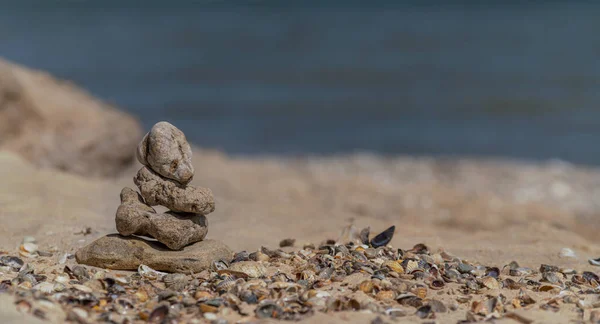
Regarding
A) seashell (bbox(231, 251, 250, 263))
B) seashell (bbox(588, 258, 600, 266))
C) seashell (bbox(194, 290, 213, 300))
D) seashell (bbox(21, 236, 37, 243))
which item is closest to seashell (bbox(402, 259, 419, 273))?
seashell (bbox(231, 251, 250, 263))

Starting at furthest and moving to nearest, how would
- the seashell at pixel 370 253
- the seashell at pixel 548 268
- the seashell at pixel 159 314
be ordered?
1. the seashell at pixel 548 268
2. the seashell at pixel 370 253
3. the seashell at pixel 159 314

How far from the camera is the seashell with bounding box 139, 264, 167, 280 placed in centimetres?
380

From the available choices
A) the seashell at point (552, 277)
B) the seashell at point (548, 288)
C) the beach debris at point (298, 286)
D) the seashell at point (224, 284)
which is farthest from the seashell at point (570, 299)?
the seashell at point (224, 284)

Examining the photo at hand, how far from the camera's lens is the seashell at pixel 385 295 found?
3.40 metres

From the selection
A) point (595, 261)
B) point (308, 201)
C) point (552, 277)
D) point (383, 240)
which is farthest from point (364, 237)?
point (308, 201)

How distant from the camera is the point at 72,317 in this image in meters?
2.96

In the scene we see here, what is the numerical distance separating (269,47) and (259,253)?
24.3m

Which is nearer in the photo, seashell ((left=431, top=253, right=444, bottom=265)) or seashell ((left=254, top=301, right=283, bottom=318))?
seashell ((left=254, top=301, right=283, bottom=318))

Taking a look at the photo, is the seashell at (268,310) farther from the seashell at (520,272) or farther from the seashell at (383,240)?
the seashell at (520,272)

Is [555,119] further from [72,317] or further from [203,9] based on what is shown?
[203,9]

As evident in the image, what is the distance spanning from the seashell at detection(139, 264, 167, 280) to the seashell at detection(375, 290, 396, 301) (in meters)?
1.30

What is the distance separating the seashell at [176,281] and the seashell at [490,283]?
5.70 feet

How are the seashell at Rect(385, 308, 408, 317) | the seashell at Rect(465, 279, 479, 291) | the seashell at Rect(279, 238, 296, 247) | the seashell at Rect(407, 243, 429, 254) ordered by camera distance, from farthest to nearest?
the seashell at Rect(279, 238, 296, 247) → the seashell at Rect(407, 243, 429, 254) → the seashell at Rect(465, 279, 479, 291) → the seashell at Rect(385, 308, 408, 317)

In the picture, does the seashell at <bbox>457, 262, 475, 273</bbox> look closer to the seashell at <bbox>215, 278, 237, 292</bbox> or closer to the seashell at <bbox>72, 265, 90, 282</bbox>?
the seashell at <bbox>215, 278, 237, 292</bbox>
